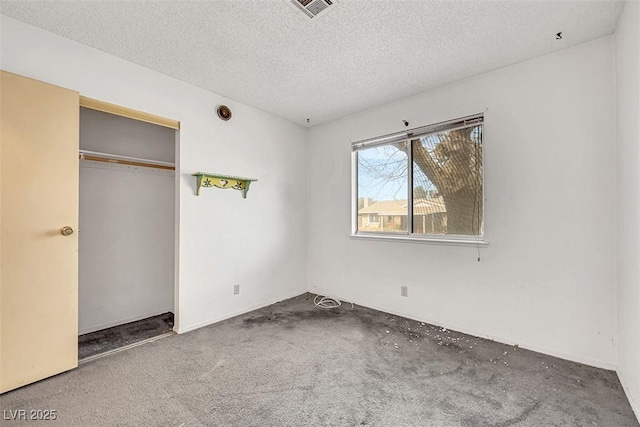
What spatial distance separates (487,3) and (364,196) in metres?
2.28

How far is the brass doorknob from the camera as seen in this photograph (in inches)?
81.7

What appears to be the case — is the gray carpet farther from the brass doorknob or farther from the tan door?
the brass doorknob

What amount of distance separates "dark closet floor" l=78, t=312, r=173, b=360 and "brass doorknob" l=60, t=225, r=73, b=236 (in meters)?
1.04

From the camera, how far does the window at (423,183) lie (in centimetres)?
280

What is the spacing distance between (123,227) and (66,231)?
1035mm

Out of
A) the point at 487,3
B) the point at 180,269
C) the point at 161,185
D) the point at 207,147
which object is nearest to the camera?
the point at 487,3

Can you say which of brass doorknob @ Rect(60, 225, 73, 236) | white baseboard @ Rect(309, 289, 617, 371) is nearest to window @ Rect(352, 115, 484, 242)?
white baseboard @ Rect(309, 289, 617, 371)

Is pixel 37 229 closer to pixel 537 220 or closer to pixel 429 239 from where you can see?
pixel 429 239

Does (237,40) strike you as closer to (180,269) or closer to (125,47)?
(125,47)

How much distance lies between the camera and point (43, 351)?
1980 mm

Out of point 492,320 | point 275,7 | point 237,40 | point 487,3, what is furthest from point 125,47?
point 492,320

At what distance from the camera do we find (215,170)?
312 cm

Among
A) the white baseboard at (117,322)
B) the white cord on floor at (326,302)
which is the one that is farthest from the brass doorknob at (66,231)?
the white cord on floor at (326,302)

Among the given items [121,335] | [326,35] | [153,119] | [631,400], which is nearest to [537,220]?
[631,400]
